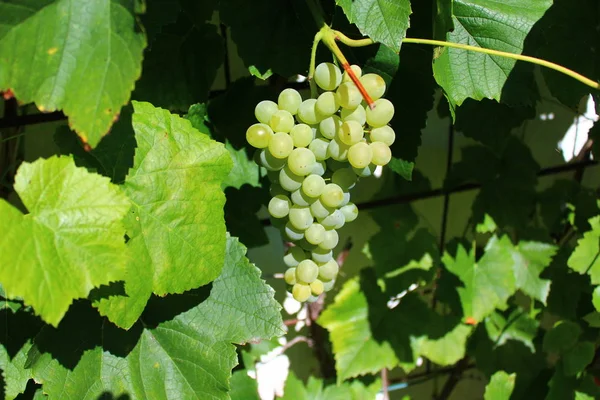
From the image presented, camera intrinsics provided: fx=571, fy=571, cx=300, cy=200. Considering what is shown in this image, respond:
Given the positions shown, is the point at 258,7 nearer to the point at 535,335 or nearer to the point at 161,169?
the point at 161,169

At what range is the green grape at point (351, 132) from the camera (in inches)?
28.3

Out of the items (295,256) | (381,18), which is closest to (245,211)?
(295,256)

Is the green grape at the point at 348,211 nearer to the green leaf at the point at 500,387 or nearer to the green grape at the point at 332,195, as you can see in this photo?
the green grape at the point at 332,195

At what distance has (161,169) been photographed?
75 centimetres

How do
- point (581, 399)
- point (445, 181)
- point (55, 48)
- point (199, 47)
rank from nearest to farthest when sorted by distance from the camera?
point (55, 48) → point (199, 47) → point (581, 399) → point (445, 181)

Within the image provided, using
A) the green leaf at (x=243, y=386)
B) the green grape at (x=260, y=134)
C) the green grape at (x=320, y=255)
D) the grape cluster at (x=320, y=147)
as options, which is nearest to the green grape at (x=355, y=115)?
the grape cluster at (x=320, y=147)

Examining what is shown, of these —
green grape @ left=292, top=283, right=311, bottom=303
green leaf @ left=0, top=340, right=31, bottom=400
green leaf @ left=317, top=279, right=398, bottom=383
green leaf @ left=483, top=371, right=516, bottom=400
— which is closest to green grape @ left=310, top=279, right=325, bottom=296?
green grape @ left=292, top=283, right=311, bottom=303

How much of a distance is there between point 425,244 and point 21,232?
997 millimetres

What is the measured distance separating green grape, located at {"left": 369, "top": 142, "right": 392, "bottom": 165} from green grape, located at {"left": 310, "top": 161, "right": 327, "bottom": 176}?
0.07 metres

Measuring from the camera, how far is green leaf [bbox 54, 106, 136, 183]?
723 millimetres

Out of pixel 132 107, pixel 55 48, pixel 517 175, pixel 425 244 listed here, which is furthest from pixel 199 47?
pixel 517 175

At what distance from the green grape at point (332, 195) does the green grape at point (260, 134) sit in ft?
0.33

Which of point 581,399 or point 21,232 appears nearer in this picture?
point 21,232

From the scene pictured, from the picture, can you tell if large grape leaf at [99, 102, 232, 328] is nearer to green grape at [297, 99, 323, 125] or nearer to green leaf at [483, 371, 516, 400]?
green grape at [297, 99, 323, 125]
